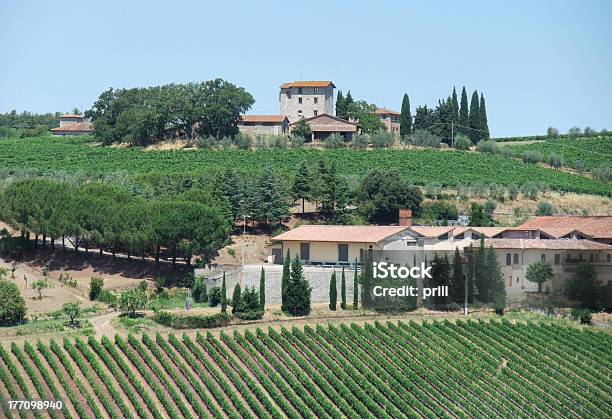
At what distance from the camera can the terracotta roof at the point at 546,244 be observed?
55203 mm

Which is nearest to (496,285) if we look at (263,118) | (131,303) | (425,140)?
(131,303)

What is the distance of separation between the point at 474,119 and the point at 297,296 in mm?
47062

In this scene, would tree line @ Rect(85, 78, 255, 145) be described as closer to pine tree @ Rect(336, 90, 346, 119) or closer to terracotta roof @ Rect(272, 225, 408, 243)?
pine tree @ Rect(336, 90, 346, 119)

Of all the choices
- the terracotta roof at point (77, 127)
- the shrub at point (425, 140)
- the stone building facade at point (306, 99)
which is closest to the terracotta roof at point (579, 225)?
the shrub at point (425, 140)

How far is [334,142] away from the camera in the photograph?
88188 mm

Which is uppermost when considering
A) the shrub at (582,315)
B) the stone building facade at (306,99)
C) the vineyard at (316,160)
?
the stone building facade at (306,99)

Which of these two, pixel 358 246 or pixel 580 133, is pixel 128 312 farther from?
pixel 580 133

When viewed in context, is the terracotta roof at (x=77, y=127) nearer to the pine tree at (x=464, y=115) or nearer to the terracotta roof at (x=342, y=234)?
the pine tree at (x=464, y=115)

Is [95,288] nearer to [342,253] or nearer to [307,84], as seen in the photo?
[342,253]

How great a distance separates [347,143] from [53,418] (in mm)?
53825

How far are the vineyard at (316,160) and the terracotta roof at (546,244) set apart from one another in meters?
20.4

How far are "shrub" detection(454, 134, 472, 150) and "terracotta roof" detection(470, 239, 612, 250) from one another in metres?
33.9

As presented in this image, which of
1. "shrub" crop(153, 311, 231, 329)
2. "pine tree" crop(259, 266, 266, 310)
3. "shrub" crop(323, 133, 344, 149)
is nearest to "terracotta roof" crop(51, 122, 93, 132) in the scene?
"shrub" crop(323, 133, 344, 149)

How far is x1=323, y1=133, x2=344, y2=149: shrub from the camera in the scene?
289ft
